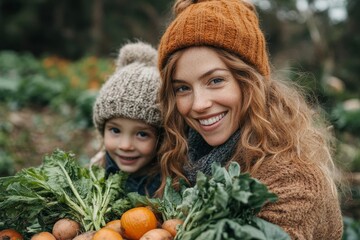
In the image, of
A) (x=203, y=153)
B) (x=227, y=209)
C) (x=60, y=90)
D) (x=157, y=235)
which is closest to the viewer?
(x=227, y=209)

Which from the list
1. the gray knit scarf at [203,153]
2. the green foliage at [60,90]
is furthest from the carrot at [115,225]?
A: the green foliage at [60,90]

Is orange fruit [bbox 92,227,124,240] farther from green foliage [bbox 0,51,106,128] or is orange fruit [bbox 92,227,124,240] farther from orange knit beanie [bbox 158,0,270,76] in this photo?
green foliage [bbox 0,51,106,128]

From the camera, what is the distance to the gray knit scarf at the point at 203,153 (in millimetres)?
2625

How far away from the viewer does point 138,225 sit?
2.18 meters

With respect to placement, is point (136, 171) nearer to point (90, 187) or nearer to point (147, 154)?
point (147, 154)

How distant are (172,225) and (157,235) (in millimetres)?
117

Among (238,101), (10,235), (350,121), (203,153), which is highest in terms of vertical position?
(238,101)

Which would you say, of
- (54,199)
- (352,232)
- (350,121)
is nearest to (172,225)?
(54,199)

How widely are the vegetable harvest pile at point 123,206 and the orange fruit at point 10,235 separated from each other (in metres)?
0.02

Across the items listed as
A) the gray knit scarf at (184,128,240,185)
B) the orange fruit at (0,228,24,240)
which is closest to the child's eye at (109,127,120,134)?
the gray knit scarf at (184,128,240,185)

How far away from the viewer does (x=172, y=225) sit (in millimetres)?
2160

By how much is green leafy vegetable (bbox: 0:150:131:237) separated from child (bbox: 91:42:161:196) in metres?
0.57

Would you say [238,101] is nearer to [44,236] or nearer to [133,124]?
[133,124]

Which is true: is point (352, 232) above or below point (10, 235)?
below
